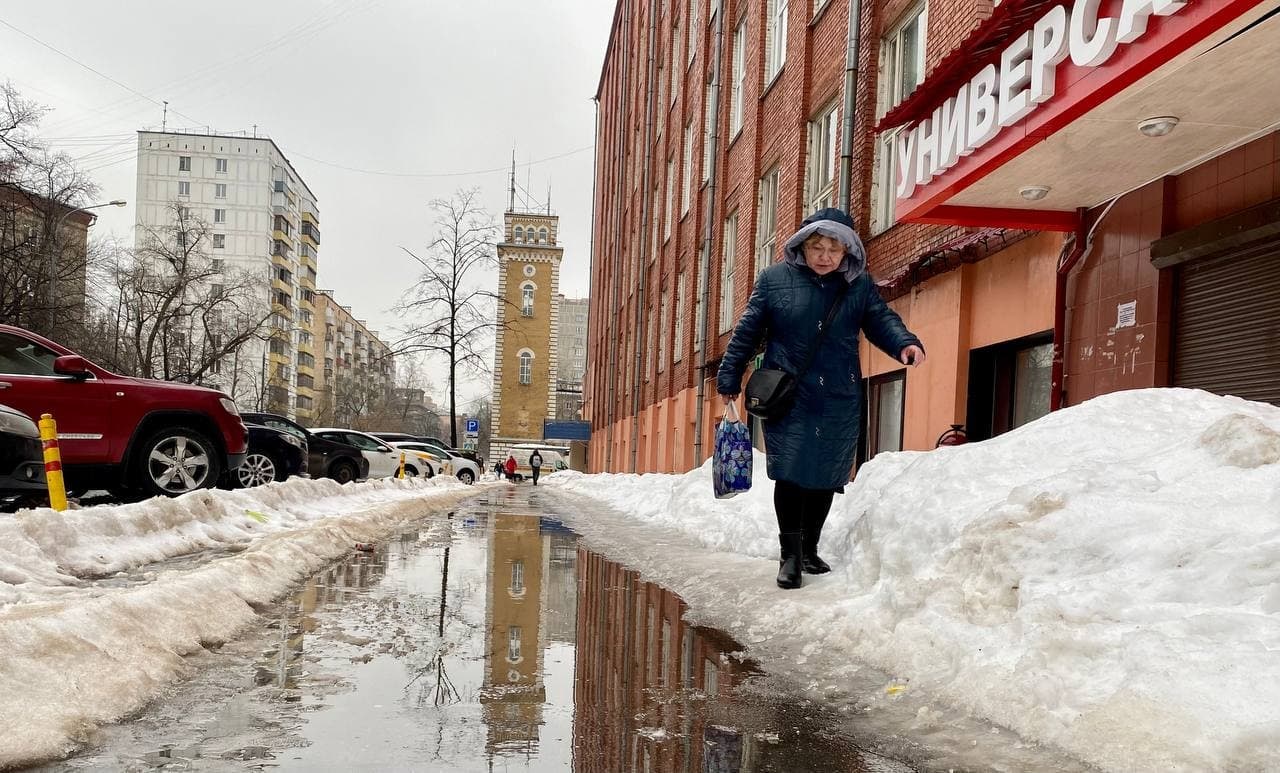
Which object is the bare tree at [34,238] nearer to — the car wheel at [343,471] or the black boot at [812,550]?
the car wheel at [343,471]

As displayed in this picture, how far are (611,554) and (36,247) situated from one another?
29123 millimetres

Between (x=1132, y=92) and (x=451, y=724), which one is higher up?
(x=1132, y=92)

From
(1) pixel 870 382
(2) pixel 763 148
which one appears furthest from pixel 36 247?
(1) pixel 870 382

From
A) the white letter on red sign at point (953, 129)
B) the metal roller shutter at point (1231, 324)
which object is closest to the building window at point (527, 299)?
the white letter on red sign at point (953, 129)

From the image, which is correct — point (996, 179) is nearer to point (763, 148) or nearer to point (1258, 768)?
point (1258, 768)

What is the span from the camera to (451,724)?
2893 mm

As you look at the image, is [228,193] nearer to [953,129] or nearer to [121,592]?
[953,129]

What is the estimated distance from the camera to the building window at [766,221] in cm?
1806

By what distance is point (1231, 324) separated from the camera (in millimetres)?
6895

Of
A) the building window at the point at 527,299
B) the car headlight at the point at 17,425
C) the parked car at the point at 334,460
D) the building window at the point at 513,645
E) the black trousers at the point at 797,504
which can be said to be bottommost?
the parked car at the point at 334,460

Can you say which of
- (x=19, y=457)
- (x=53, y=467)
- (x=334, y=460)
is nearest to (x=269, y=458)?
(x=334, y=460)

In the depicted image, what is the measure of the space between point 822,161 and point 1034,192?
24.9ft

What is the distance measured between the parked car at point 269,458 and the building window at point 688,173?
1374cm

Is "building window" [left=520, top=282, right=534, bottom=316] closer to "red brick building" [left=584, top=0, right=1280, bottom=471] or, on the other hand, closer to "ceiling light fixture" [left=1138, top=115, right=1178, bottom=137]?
"red brick building" [left=584, top=0, right=1280, bottom=471]
